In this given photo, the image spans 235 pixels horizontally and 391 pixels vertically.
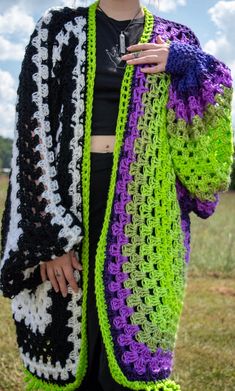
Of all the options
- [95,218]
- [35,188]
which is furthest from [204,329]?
[35,188]

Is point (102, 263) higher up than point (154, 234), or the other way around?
point (154, 234)

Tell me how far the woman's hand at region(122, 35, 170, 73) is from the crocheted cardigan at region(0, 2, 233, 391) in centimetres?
3

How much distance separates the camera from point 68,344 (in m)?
2.46

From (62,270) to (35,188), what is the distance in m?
0.30

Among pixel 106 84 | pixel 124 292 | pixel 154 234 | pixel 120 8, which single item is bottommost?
pixel 124 292

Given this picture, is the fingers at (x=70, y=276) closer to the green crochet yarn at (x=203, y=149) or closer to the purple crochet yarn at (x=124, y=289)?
the purple crochet yarn at (x=124, y=289)

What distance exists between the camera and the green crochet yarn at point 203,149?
2443mm

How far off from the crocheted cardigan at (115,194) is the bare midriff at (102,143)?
0.04m

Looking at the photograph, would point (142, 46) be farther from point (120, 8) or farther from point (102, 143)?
point (102, 143)

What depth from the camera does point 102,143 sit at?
2457mm

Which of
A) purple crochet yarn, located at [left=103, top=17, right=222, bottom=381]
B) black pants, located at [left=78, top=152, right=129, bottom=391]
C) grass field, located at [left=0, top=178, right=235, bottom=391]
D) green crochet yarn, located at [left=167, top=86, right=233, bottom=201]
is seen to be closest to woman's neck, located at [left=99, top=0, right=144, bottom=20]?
purple crochet yarn, located at [left=103, top=17, right=222, bottom=381]

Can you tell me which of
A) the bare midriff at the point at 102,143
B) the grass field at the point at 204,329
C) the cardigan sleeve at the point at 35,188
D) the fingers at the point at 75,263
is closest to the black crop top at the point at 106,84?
the bare midriff at the point at 102,143

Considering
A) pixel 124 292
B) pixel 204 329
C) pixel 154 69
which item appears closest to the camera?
pixel 124 292

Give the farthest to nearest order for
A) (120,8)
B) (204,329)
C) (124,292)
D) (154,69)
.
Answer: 1. (204,329)
2. (120,8)
3. (154,69)
4. (124,292)
